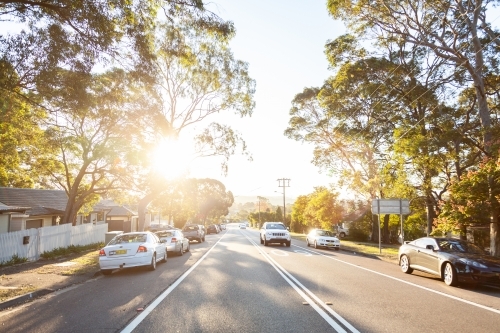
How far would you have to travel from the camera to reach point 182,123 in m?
30.2

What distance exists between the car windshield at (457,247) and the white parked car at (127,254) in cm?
969

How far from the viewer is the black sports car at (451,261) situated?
34.7 ft

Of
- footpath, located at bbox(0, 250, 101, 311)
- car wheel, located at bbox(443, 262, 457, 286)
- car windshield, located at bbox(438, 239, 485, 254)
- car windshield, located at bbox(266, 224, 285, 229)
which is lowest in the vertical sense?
footpath, located at bbox(0, 250, 101, 311)

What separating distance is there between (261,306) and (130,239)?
7700 mm

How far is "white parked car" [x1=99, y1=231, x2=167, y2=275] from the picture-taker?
42.0ft

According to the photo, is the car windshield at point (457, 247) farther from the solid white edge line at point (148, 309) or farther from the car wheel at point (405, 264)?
the solid white edge line at point (148, 309)

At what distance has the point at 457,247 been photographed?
41.3ft

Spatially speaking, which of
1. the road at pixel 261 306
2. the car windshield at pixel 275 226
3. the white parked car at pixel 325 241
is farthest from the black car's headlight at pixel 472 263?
the car windshield at pixel 275 226

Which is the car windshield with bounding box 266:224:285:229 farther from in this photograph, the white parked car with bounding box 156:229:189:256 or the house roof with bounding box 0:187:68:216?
the house roof with bounding box 0:187:68:216

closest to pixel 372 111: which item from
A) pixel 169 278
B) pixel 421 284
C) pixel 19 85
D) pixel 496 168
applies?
pixel 496 168

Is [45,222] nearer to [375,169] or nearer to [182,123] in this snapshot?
[182,123]

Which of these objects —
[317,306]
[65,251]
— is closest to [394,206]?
[317,306]

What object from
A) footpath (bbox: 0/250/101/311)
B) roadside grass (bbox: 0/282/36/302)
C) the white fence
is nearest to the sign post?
footpath (bbox: 0/250/101/311)

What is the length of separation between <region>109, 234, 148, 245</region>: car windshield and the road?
5.05 feet
